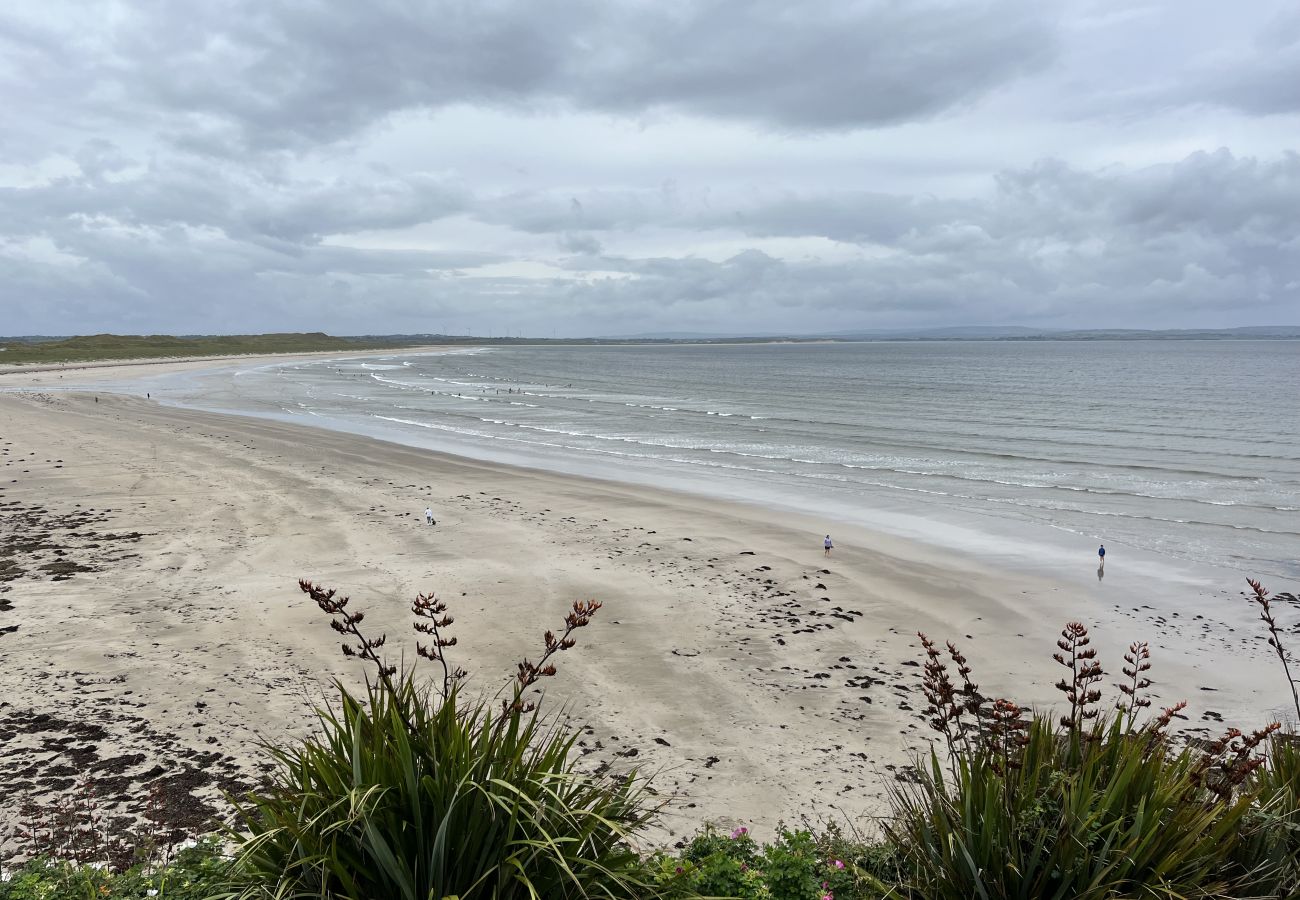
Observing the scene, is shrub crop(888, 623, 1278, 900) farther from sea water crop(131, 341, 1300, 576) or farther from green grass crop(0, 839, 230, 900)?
sea water crop(131, 341, 1300, 576)

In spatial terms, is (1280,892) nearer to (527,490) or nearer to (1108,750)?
(1108,750)

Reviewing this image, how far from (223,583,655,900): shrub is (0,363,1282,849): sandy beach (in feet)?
10.5

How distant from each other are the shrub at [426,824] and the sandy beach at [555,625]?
10.5 ft

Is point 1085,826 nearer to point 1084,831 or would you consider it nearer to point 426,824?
point 1084,831

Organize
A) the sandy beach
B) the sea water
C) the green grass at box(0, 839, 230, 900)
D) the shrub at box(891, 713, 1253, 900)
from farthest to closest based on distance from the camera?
the sea water → the sandy beach → the green grass at box(0, 839, 230, 900) → the shrub at box(891, 713, 1253, 900)

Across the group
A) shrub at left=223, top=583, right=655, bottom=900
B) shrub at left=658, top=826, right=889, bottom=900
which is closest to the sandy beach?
shrub at left=658, top=826, right=889, bottom=900

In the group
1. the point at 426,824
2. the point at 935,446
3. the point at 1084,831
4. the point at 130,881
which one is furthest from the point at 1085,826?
the point at 935,446

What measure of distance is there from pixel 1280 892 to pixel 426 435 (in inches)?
1390

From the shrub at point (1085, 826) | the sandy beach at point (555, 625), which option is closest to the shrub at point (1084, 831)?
the shrub at point (1085, 826)

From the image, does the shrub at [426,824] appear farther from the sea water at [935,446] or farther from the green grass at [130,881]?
the sea water at [935,446]

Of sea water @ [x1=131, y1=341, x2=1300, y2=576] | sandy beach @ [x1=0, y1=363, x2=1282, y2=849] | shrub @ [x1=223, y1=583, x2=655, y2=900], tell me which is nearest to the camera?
shrub @ [x1=223, y1=583, x2=655, y2=900]

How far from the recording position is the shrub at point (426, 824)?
127 inches

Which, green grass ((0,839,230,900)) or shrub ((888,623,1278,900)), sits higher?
shrub ((888,623,1278,900))

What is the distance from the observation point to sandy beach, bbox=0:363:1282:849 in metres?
7.48
